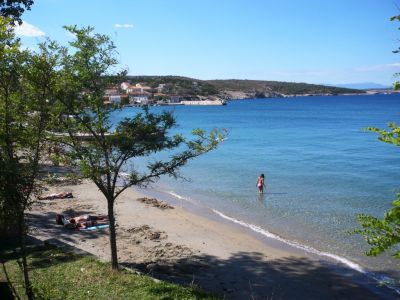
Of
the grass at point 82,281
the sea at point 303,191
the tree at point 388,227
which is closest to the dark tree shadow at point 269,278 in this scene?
the sea at point 303,191

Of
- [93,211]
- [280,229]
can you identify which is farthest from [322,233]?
[93,211]

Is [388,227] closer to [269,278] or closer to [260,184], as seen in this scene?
[269,278]

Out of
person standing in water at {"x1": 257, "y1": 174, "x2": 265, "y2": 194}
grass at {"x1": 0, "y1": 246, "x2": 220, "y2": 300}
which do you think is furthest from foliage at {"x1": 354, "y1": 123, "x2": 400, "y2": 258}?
person standing in water at {"x1": 257, "y1": 174, "x2": 265, "y2": 194}

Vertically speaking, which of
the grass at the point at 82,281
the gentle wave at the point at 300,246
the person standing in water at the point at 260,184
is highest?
the grass at the point at 82,281

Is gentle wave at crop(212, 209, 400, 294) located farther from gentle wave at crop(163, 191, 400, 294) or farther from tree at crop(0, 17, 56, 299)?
tree at crop(0, 17, 56, 299)

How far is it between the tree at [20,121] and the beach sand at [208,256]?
190 centimetres

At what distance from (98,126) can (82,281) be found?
13.0 feet

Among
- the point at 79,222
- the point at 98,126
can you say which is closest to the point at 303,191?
the point at 79,222

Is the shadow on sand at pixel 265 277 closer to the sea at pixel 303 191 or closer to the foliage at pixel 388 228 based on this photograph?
the sea at pixel 303 191

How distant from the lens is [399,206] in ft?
14.1

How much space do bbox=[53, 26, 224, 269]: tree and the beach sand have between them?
157cm

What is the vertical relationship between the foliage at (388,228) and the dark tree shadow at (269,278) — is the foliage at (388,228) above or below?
above

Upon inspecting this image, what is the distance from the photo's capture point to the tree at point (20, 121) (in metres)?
7.81

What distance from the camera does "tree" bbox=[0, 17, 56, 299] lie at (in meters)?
7.81
